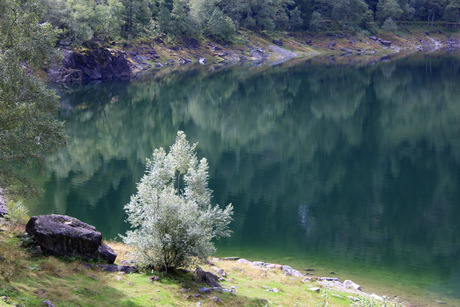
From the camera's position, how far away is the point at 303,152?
5616cm

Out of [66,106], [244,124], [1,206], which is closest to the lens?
[1,206]

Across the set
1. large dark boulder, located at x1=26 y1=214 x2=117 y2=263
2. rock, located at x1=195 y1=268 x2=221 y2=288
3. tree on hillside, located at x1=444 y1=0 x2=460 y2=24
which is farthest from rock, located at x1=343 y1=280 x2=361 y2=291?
tree on hillside, located at x1=444 y1=0 x2=460 y2=24

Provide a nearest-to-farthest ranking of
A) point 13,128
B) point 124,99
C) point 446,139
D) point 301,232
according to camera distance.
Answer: point 13,128
point 301,232
point 446,139
point 124,99

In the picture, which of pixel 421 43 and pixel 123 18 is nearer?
pixel 123 18

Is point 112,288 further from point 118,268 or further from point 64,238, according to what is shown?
point 64,238

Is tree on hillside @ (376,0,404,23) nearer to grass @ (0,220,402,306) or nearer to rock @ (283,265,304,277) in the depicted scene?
rock @ (283,265,304,277)

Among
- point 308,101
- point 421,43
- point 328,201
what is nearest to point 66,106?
point 308,101

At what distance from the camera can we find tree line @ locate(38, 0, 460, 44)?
348ft

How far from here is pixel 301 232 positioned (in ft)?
112

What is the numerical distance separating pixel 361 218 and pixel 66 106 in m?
55.3

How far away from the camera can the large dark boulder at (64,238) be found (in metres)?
20.0

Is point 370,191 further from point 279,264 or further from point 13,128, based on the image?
point 13,128

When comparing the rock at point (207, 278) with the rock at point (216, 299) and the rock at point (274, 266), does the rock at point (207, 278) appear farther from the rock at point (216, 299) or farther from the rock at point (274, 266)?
the rock at point (274, 266)

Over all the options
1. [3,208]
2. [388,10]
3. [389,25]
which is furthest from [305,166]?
[388,10]
